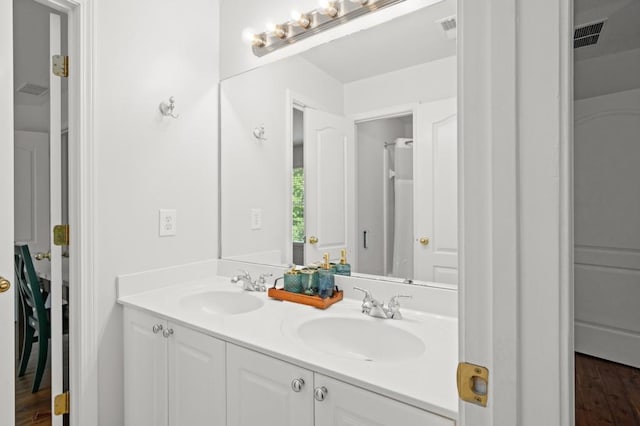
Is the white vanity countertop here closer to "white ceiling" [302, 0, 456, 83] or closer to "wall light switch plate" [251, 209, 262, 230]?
"wall light switch plate" [251, 209, 262, 230]

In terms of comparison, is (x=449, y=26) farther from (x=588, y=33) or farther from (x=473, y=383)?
(x=473, y=383)

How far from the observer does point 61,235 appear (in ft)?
4.85

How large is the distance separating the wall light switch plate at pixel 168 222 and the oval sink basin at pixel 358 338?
940mm

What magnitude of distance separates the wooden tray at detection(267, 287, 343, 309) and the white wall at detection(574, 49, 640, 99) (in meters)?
1.05

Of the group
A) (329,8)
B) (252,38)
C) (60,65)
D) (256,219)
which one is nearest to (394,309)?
(256,219)

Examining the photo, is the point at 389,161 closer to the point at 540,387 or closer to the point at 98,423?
the point at 540,387

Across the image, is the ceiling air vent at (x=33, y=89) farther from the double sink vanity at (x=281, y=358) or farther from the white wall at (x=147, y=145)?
the double sink vanity at (x=281, y=358)

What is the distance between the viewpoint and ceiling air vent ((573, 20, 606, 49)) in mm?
652

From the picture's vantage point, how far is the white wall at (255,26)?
1.56 m

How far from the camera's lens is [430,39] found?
1.36 metres

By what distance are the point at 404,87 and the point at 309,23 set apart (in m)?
0.59

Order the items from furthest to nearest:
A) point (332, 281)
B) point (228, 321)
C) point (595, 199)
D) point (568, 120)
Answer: point (332, 281), point (228, 321), point (595, 199), point (568, 120)

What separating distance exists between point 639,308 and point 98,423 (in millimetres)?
1995

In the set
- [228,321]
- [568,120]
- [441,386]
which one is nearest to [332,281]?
[228,321]
